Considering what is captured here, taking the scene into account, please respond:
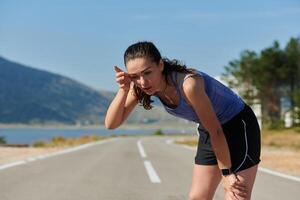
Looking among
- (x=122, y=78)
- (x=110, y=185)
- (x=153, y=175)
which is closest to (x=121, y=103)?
(x=122, y=78)

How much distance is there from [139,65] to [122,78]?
0.19 m

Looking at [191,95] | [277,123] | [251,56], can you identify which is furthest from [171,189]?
[251,56]

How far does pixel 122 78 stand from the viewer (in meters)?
4.00

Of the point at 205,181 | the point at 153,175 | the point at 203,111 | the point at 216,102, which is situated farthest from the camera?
the point at 153,175

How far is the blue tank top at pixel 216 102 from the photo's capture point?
3.98m

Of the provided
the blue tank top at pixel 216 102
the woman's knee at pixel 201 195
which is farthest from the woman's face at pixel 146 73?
the woman's knee at pixel 201 195

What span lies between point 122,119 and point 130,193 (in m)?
6.26

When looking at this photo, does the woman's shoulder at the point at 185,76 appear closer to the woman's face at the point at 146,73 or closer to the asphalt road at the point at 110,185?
the woman's face at the point at 146,73

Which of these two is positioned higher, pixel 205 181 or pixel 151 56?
pixel 151 56

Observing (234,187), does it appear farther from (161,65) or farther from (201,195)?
(161,65)

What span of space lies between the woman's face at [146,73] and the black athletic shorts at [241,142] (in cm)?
62

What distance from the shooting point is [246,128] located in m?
4.26

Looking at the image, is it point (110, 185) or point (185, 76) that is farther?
point (110, 185)

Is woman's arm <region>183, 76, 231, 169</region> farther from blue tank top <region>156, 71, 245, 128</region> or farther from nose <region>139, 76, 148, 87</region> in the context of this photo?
nose <region>139, 76, 148, 87</region>
